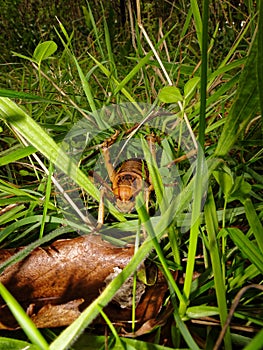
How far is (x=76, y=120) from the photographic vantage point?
817mm

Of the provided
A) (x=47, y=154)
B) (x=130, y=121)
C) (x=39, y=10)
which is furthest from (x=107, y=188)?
(x=39, y=10)

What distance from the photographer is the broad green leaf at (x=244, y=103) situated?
0.33 meters

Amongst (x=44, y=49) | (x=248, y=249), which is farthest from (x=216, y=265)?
(x=44, y=49)

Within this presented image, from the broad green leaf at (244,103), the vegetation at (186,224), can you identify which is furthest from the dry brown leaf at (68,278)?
the broad green leaf at (244,103)

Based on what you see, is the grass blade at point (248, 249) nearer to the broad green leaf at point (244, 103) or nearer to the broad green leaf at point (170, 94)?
the broad green leaf at point (244, 103)

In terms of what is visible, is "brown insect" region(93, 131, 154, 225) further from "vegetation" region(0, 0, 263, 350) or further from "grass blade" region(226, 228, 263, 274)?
"grass blade" region(226, 228, 263, 274)

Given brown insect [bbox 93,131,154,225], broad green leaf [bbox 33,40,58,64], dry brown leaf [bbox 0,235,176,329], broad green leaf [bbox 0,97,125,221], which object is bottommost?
dry brown leaf [bbox 0,235,176,329]

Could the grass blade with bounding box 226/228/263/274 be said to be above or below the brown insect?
below

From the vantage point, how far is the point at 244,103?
36cm

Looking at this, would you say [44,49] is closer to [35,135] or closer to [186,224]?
[35,135]

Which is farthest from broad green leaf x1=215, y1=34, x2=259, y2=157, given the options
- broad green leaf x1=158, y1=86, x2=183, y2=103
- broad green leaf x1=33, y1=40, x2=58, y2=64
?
broad green leaf x1=33, y1=40, x2=58, y2=64

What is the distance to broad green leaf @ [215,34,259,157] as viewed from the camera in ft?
1.10

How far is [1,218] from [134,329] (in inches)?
9.6

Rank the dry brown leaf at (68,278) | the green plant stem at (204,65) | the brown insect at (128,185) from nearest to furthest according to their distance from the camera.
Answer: the green plant stem at (204,65)
the dry brown leaf at (68,278)
the brown insect at (128,185)
